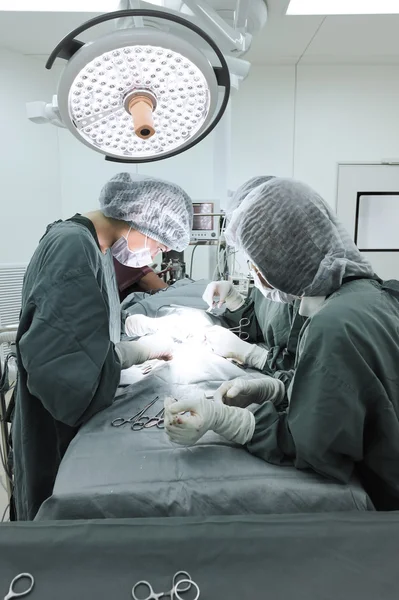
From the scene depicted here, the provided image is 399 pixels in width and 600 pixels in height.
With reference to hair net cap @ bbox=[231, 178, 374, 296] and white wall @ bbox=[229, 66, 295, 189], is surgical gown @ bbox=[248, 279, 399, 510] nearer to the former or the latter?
hair net cap @ bbox=[231, 178, 374, 296]

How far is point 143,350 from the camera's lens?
1.59m

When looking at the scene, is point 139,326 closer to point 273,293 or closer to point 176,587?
point 273,293

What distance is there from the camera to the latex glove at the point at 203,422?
0.95 m

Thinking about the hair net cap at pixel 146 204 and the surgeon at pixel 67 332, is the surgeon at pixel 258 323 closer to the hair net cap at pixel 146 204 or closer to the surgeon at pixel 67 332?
the hair net cap at pixel 146 204

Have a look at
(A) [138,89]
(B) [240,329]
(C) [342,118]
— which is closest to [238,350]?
(B) [240,329]

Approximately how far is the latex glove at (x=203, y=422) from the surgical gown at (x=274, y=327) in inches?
17.2

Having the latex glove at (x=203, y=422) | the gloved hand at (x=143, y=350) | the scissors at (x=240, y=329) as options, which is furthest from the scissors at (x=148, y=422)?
the scissors at (x=240, y=329)

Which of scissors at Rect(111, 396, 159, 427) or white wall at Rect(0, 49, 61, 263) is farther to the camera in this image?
white wall at Rect(0, 49, 61, 263)

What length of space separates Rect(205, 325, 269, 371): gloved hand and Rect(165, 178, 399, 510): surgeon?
1.56 feet

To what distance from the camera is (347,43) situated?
2.97 metres

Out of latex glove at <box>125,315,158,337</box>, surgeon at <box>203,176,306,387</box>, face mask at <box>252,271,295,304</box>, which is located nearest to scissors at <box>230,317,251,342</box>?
surgeon at <box>203,176,306,387</box>

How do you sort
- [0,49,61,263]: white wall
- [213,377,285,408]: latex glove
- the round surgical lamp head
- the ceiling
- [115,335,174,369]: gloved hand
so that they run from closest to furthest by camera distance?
the round surgical lamp head → [213,377,285,408]: latex glove → [115,335,174,369]: gloved hand → the ceiling → [0,49,61,263]: white wall

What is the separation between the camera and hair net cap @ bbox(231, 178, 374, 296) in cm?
103

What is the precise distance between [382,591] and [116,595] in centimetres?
42
